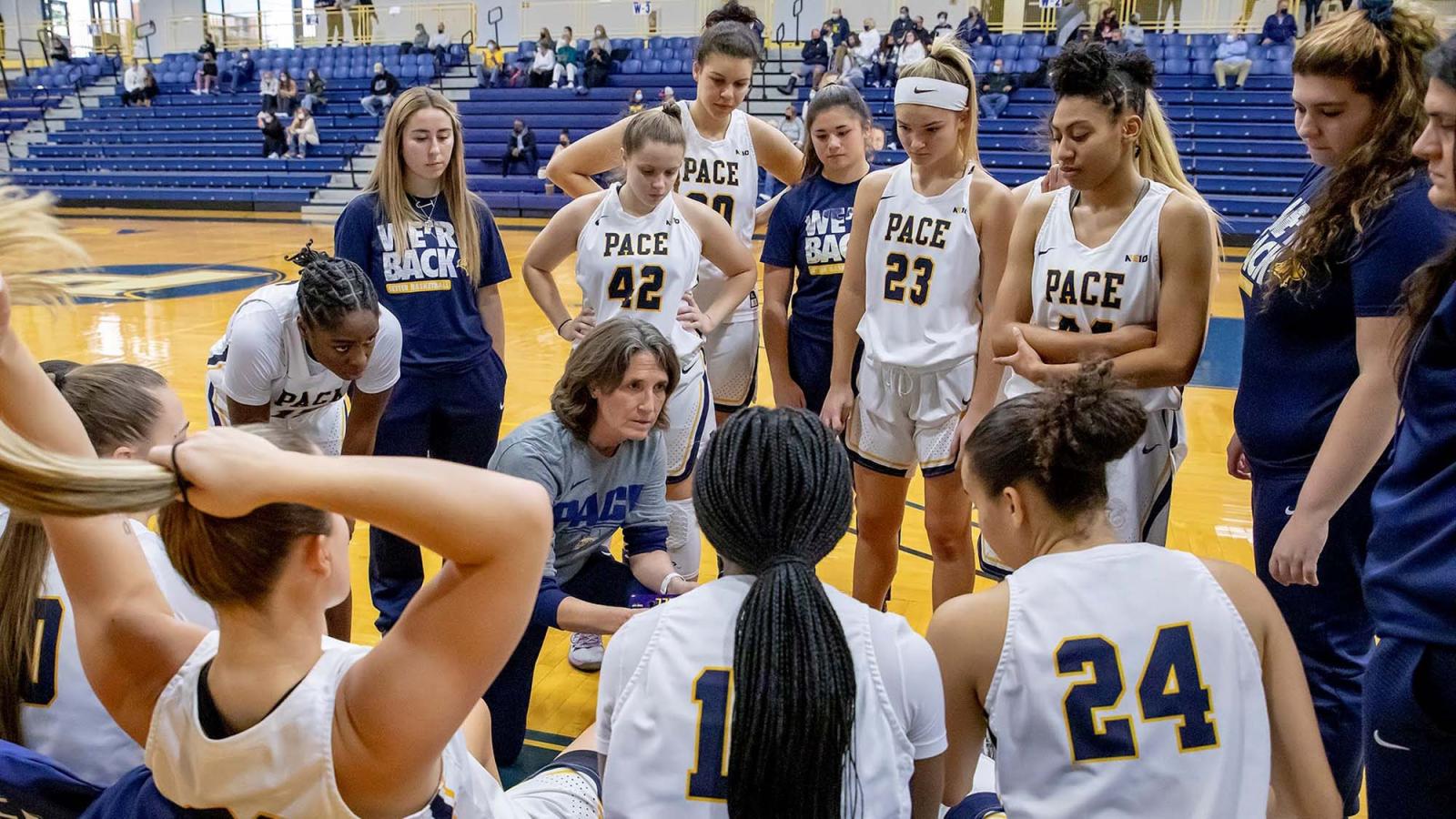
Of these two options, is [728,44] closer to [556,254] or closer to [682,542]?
[556,254]

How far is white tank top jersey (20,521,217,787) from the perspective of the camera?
1776 mm

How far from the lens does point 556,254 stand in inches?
158

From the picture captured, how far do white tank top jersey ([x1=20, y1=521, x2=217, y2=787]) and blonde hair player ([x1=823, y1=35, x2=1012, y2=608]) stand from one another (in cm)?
226

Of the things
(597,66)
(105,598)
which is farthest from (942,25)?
(105,598)

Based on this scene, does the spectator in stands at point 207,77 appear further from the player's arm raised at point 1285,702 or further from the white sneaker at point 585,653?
the player's arm raised at point 1285,702

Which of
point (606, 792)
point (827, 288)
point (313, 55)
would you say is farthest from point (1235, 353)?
point (313, 55)

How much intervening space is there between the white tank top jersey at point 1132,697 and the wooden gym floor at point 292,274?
4.70 ft

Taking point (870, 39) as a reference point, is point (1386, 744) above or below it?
below

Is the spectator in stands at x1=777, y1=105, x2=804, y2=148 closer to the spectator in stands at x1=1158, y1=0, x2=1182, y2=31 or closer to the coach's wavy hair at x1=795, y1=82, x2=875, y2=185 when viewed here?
the spectator in stands at x1=1158, y1=0, x2=1182, y2=31

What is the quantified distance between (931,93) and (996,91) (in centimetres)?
1499

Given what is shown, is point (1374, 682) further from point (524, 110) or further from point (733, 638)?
point (524, 110)

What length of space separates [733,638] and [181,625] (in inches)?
30.3

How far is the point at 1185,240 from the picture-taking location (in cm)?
266

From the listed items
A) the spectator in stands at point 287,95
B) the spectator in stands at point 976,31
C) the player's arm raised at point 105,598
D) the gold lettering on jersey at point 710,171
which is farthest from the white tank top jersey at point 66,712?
the spectator in stands at point 287,95
